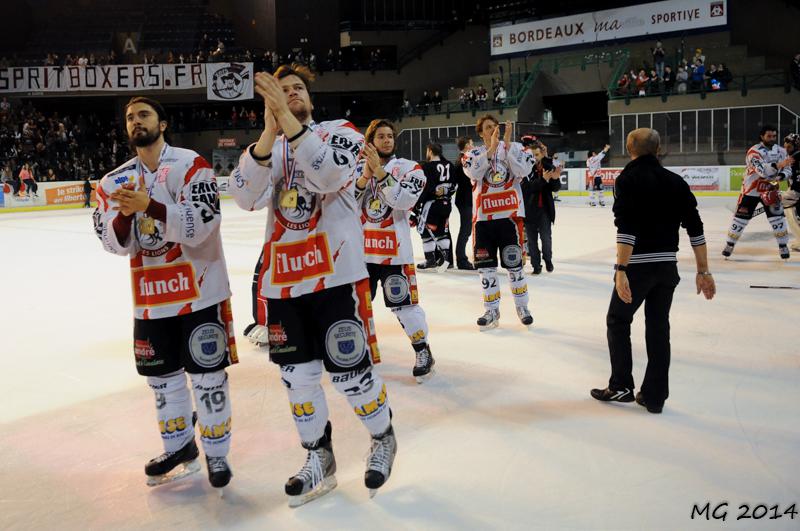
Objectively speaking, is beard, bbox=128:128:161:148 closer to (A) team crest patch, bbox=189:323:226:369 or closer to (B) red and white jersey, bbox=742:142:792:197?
(A) team crest patch, bbox=189:323:226:369

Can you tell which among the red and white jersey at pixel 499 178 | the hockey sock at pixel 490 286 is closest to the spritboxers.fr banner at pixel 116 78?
the red and white jersey at pixel 499 178

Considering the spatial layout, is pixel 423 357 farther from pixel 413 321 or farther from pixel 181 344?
pixel 181 344

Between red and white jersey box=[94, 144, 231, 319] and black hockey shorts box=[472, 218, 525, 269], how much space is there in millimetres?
3573

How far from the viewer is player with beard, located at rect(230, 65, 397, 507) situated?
10.2 feet

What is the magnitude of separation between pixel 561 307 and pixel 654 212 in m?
3.56

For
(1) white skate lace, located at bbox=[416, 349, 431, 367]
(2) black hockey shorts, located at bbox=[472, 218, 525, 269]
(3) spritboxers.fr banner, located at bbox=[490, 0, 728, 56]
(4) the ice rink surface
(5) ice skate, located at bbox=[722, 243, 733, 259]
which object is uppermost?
(3) spritboxers.fr banner, located at bbox=[490, 0, 728, 56]

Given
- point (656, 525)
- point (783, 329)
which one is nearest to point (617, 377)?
point (656, 525)

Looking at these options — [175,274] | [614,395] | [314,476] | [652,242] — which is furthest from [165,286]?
[614,395]

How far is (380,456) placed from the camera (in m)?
3.34

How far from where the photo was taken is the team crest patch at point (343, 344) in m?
3.15

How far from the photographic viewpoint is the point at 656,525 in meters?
3.00

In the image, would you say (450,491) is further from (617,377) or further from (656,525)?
(617,377)

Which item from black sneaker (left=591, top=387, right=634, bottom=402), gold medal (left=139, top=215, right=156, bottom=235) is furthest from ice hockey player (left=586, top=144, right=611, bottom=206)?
gold medal (left=139, top=215, right=156, bottom=235)

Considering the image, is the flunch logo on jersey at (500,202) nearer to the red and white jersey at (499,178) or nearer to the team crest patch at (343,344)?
the red and white jersey at (499,178)
